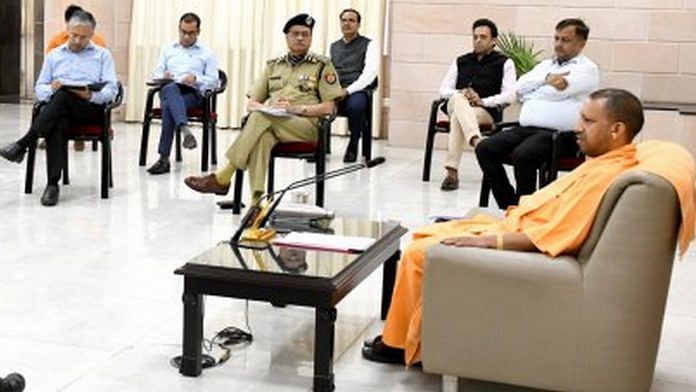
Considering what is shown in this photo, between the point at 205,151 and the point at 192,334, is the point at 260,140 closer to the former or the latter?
the point at 205,151

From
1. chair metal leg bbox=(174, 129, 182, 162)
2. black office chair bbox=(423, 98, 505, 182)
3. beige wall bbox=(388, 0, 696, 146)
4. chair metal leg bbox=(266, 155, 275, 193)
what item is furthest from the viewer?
beige wall bbox=(388, 0, 696, 146)

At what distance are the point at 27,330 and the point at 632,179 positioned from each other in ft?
7.82

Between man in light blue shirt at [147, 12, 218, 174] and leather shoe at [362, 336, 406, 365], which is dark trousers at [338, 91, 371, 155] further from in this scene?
leather shoe at [362, 336, 406, 365]

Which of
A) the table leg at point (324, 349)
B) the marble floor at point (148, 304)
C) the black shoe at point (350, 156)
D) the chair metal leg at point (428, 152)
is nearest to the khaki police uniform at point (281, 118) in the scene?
the marble floor at point (148, 304)

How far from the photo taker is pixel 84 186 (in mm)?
7645

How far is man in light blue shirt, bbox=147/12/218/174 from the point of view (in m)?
8.50

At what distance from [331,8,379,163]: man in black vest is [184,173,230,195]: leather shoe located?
8.04 feet

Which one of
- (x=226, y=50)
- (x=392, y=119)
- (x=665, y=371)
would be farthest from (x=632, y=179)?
(x=226, y=50)

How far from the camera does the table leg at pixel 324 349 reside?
346 centimetres

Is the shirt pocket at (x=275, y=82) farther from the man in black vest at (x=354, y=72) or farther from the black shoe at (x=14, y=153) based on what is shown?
the man in black vest at (x=354, y=72)

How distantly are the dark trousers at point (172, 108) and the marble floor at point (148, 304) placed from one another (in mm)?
669

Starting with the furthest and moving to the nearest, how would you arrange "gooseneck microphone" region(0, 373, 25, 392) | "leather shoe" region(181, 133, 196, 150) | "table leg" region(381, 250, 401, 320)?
"leather shoe" region(181, 133, 196, 150)
"table leg" region(381, 250, 401, 320)
"gooseneck microphone" region(0, 373, 25, 392)

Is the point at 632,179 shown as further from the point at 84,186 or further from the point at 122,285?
the point at 84,186

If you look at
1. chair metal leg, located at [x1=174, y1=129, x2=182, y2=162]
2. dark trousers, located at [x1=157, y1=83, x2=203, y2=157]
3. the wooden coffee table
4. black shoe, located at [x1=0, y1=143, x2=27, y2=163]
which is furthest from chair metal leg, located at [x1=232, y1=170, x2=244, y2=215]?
the wooden coffee table
